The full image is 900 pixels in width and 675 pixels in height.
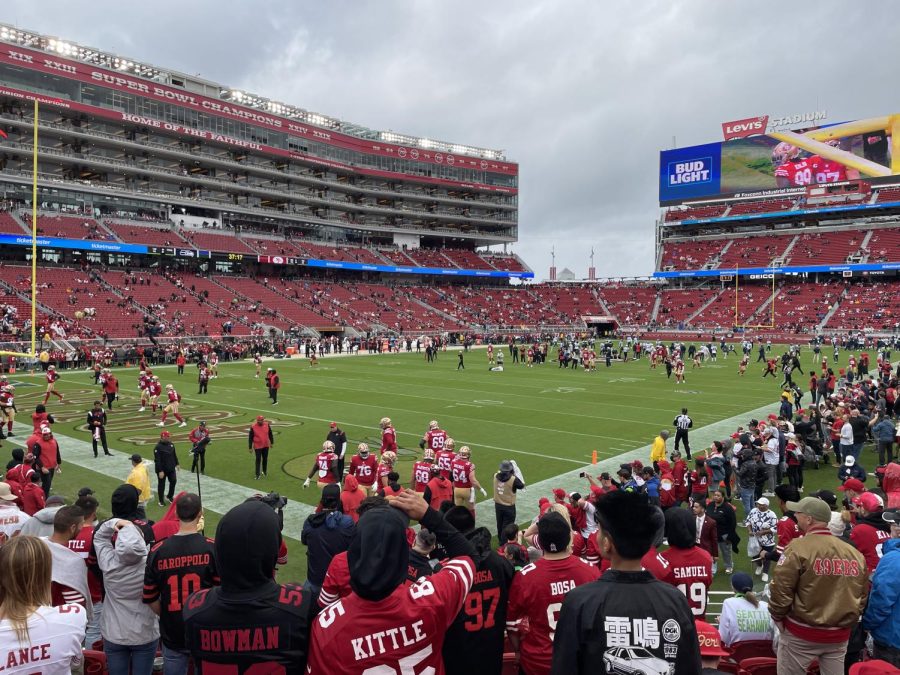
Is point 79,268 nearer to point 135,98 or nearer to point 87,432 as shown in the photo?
point 135,98

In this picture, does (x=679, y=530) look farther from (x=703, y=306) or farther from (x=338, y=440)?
(x=703, y=306)

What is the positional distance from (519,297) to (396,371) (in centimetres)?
4795

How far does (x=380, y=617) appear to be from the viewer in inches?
99.8

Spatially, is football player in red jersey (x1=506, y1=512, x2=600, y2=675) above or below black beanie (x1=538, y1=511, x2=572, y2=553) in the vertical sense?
below

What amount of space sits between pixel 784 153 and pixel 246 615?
295 ft

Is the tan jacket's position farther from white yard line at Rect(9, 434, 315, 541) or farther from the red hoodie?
white yard line at Rect(9, 434, 315, 541)

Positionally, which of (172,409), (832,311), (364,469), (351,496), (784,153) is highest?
(784,153)

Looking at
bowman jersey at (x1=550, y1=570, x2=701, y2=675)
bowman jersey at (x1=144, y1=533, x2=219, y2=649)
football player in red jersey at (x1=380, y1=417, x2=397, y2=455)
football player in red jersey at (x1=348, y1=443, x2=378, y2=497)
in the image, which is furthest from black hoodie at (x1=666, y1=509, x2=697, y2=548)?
football player in red jersey at (x1=380, y1=417, x2=397, y2=455)

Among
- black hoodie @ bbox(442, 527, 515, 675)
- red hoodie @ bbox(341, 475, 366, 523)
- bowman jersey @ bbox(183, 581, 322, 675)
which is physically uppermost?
bowman jersey @ bbox(183, 581, 322, 675)

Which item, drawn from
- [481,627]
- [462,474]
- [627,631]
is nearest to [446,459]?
[462,474]

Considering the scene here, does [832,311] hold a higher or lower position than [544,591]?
higher

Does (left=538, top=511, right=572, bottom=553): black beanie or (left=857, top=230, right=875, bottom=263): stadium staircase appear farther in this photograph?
(left=857, top=230, right=875, bottom=263): stadium staircase

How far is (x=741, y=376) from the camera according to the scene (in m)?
33.0

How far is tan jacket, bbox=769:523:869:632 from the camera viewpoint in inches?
160
